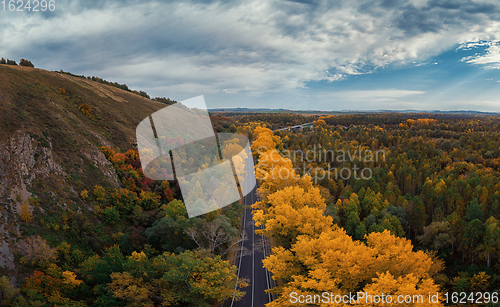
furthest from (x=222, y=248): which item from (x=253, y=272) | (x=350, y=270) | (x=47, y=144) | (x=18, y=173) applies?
(x=47, y=144)

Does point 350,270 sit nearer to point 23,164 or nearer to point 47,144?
point 23,164

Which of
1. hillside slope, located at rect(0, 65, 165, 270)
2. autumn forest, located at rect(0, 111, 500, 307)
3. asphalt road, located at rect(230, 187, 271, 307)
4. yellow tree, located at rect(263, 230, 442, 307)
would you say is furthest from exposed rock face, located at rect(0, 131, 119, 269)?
yellow tree, located at rect(263, 230, 442, 307)

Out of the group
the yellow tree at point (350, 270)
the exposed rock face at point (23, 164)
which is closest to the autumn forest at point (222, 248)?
the yellow tree at point (350, 270)

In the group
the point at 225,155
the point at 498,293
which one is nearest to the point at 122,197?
the point at 225,155

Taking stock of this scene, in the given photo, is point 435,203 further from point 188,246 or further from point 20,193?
point 20,193

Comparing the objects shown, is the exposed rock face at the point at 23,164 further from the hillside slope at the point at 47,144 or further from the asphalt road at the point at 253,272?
the asphalt road at the point at 253,272

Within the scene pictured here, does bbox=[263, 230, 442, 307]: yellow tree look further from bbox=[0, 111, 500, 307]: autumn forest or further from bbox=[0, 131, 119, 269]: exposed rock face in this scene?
bbox=[0, 131, 119, 269]: exposed rock face
